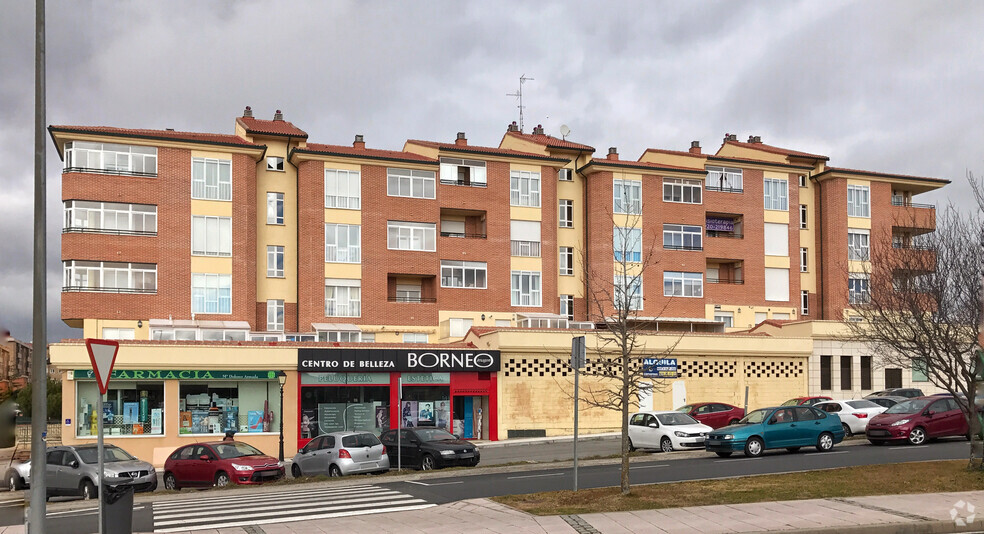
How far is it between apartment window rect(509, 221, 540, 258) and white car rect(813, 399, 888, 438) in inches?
939

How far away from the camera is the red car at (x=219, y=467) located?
81.6ft

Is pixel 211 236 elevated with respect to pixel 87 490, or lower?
elevated

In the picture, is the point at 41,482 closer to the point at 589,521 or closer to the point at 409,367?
the point at 589,521

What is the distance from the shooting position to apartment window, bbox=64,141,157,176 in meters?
46.1

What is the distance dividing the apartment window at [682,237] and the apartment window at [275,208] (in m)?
22.8

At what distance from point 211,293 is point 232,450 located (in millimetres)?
24570

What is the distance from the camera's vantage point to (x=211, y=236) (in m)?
49.0

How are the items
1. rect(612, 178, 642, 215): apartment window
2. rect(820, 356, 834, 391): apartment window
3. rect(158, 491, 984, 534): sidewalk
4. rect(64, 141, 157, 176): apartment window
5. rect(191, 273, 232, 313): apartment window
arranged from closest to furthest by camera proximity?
rect(158, 491, 984, 534): sidewalk
rect(64, 141, 157, 176): apartment window
rect(191, 273, 232, 313): apartment window
rect(820, 356, 834, 391): apartment window
rect(612, 178, 642, 215): apartment window

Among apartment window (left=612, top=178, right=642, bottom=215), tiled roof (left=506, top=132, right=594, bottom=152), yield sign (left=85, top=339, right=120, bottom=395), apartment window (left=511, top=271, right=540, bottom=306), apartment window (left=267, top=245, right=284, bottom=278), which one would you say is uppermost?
tiled roof (left=506, top=132, right=594, bottom=152)

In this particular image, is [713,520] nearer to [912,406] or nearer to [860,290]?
[912,406]

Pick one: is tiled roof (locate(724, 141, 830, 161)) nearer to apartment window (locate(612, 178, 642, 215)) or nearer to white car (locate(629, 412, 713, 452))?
apartment window (locate(612, 178, 642, 215))

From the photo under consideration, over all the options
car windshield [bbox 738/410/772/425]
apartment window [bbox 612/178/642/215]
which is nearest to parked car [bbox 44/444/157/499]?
car windshield [bbox 738/410/772/425]

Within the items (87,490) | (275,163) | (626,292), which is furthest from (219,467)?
(275,163)

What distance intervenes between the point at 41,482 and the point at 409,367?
105 ft
